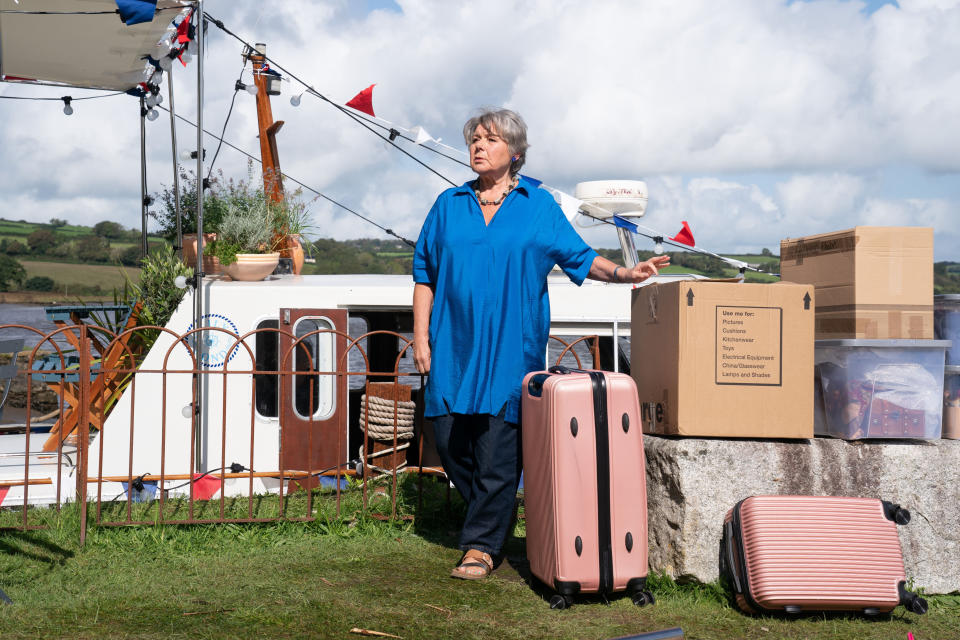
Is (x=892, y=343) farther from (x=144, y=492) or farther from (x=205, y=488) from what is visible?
(x=144, y=492)

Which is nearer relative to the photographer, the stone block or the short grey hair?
the stone block

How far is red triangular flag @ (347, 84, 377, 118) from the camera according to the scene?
730 centimetres

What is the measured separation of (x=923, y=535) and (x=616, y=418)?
→ 154 centimetres

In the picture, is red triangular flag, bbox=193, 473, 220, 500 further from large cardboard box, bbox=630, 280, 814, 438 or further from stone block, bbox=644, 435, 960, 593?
large cardboard box, bbox=630, 280, 814, 438

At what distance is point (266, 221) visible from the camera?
6.82 meters

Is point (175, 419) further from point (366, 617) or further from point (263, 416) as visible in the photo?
point (366, 617)

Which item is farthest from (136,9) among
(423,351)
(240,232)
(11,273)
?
(11,273)

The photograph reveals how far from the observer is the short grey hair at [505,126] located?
12.9ft

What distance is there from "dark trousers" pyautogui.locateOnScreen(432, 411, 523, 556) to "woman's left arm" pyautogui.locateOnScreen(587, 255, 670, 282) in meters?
0.83

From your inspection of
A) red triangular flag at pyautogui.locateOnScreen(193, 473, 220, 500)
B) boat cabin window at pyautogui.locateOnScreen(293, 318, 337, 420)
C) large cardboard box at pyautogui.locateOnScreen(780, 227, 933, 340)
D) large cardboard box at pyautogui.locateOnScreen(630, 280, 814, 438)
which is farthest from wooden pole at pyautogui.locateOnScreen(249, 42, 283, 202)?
large cardboard box at pyautogui.locateOnScreen(780, 227, 933, 340)

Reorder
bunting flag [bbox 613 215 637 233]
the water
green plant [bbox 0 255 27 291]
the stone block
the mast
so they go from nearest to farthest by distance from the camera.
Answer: the stone block → the water → bunting flag [bbox 613 215 637 233] → the mast → green plant [bbox 0 255 27 291]

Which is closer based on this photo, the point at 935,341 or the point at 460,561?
the point at 935,341

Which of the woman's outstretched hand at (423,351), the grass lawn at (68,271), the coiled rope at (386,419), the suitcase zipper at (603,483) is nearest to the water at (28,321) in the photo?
the woman's outstretched hand at (423,351)

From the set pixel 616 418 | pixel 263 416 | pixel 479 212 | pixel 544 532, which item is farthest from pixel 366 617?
pixel 263 416
